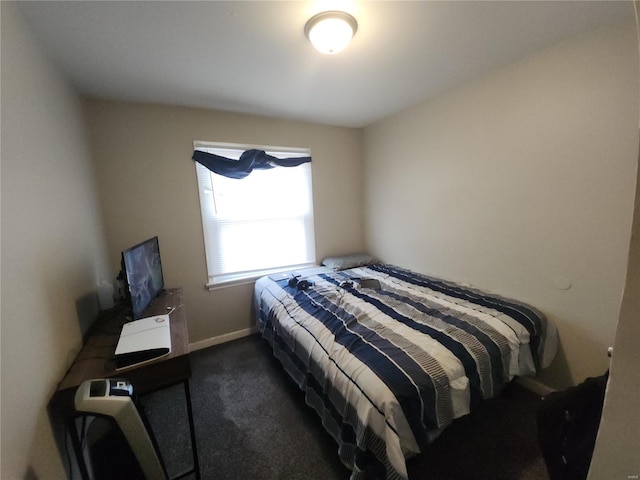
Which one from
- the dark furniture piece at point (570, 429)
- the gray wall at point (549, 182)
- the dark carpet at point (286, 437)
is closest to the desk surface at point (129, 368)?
the dark carpet at point (286, 437)

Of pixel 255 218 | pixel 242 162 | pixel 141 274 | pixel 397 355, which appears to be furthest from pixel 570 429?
pixel 242 162

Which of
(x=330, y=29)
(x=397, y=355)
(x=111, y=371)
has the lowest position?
(x=397, y=355)

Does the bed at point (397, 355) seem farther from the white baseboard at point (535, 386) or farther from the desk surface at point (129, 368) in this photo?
the desk surface at point (129, 368)

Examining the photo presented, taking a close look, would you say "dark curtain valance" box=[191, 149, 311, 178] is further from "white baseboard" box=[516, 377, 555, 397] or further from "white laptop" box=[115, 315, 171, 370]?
"white baseboard" box=[516, 377, 555, 397]

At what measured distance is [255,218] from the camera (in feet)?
Result: 9.40

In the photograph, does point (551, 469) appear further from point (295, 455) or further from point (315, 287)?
point (315, 287)

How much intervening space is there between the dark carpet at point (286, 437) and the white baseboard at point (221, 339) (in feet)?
1.75

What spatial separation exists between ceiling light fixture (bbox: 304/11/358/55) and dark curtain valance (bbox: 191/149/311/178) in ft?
4.75

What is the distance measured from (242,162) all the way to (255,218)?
0.62 meters

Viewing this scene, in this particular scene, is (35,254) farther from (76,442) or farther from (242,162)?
(242,162)

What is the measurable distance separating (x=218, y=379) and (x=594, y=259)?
2.89 metres

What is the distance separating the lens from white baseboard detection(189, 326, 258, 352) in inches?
103

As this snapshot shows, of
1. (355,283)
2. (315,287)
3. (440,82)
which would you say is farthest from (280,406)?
(440,82)

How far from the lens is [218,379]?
7.07ft
